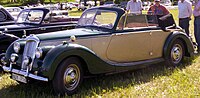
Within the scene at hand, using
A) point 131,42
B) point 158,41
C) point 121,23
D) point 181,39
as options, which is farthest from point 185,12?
point 121,23

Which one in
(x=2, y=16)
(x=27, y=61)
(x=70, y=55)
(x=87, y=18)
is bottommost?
(x=27, y=61)

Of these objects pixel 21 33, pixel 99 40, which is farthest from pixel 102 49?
pixel 21 33

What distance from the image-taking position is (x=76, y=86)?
18.2ft

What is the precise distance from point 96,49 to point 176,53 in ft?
8.04

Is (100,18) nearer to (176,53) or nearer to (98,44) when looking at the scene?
(98,44)

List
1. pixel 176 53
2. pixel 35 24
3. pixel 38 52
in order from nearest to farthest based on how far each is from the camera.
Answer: pixel 38 52 → pixel 176 53 → pixel 35 24

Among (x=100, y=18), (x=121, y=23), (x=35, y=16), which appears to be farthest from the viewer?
(x=35, y=16)

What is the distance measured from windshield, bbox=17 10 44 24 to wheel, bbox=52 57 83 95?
12.3ft

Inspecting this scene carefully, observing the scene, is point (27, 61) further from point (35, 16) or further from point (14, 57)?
point (35, 16)

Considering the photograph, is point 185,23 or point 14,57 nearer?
point 14,57

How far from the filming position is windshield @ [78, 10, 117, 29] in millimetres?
6377

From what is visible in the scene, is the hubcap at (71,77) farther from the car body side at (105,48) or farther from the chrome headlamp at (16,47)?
the chrome headlamp at (16,47)

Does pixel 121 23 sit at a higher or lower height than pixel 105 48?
higher

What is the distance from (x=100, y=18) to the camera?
6.54m
